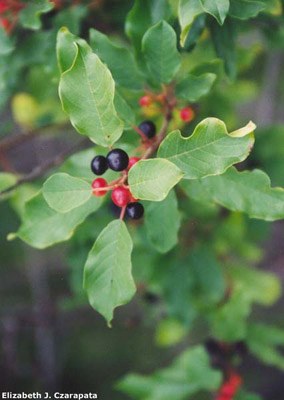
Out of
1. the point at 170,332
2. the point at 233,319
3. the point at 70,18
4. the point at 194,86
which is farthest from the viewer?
the point at 170,332

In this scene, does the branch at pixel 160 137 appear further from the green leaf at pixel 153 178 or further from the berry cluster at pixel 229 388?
the berry cluster at pixel 229 388

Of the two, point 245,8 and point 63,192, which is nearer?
point 63,192

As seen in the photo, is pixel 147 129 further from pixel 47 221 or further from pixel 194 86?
pixel 47 221

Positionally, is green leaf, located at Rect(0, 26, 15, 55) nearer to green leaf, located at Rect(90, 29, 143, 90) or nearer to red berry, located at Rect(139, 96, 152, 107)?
green leaf, located at Rect(90, 29, 143, 90)

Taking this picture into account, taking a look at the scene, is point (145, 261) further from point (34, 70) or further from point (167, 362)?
point (167, 362)

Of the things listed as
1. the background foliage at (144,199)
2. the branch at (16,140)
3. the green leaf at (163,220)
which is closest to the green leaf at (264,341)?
the background foliage at (144,199)

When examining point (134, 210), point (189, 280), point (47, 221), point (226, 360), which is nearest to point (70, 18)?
point (47, 221)
